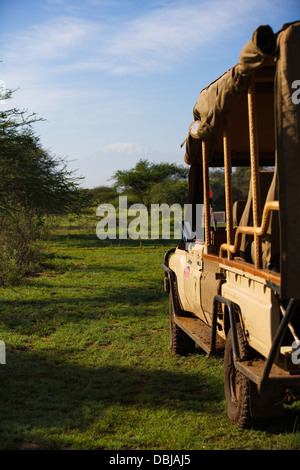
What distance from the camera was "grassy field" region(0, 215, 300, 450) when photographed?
3.89m

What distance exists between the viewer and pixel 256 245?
3551 mm

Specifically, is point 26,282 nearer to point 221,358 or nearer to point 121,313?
point 121,313

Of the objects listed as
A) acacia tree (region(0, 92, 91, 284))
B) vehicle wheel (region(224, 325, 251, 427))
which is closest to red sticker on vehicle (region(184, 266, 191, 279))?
vehicle wheel (region(224, 325, 251, 427))

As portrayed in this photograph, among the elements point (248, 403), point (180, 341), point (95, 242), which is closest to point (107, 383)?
point (180, 341)

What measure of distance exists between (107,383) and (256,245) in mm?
2520

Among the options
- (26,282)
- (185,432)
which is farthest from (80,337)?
(26,282)

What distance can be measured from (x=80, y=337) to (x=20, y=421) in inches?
117

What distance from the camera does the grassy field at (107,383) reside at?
389 centimetres

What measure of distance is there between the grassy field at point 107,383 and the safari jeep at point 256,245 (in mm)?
413

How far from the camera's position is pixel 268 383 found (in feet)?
10.5

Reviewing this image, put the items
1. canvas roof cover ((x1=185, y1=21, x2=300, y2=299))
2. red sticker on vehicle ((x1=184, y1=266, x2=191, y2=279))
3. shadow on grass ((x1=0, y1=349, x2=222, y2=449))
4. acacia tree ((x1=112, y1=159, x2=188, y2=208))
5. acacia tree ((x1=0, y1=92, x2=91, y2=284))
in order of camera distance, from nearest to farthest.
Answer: canvas roof cover ((x1=185, y1=21, x2=300, y2=299))
shadow on grass ((x1=0, y1=349, x2=222, y2=449))
red sticker on vehicle ((x1=184, y1=266, x2=191, y2=279))
acacia tree ((x1=0, y1=92, x2=91, y2=284))
acacia tree ((x1=112, y1=159, x2=188, y2=208))

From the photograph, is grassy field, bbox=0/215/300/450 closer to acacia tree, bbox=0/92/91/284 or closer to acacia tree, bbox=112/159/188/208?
acacia tree, bbox=0/92/91/284

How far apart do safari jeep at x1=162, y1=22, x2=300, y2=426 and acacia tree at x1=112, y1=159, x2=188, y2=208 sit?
3423cm

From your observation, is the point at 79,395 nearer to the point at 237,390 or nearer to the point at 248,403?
the point at 237,390
